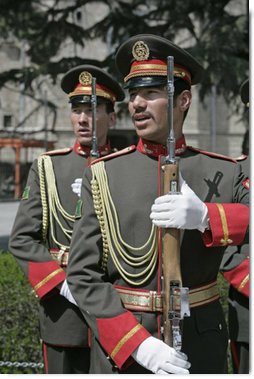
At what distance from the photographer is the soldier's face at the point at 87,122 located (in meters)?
4.06

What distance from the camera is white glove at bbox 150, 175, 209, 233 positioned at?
252 centimetres

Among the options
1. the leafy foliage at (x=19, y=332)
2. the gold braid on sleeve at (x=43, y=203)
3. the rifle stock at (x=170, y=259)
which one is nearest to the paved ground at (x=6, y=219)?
the leafy foliage at (x=19, y=332)

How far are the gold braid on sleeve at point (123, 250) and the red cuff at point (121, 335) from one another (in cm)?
19

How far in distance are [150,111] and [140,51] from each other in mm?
320

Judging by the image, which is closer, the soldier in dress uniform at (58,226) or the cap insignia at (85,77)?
the soldier in dress uniform at (58,226)

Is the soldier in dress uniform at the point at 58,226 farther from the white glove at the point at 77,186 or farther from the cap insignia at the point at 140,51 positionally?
the cap insignia at the point at 140,51

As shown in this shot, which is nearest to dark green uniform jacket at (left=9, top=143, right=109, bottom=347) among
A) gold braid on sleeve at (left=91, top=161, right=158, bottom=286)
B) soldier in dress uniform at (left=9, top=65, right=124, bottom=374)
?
soldier in dress uniform at (left=9, top=65, right=124, bottom=374)

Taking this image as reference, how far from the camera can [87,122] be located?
13.3 ft

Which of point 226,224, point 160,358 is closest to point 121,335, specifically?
point 160,358

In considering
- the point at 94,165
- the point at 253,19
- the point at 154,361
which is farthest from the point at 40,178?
the point at 154,361

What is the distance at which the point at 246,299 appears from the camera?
387cm

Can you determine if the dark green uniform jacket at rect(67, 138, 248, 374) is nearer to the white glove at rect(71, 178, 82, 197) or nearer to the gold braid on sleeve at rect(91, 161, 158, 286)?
the gold braid on sleeve at rect(91, 161, 158, 286)

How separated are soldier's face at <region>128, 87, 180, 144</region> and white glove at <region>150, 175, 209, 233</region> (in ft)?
0.97

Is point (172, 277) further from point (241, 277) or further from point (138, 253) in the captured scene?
point (241, 277)
